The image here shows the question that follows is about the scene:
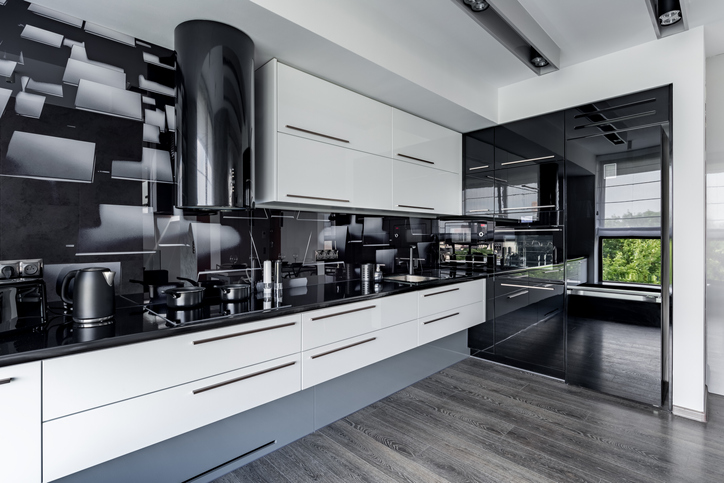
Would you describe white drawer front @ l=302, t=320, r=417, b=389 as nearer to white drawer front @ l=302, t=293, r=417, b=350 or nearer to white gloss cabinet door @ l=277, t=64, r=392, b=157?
white drawer front @ l=302, t=293, r=417, b=350

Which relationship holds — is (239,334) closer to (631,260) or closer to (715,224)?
(631,260)

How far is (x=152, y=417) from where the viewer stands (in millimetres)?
1500

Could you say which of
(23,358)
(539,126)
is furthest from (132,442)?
(539,126)

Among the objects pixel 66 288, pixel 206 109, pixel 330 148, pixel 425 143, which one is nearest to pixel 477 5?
pixel 330 148

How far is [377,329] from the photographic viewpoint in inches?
98.7

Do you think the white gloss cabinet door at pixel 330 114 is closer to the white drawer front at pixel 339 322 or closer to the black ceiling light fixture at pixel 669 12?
the white drawer front at pixel 339 322

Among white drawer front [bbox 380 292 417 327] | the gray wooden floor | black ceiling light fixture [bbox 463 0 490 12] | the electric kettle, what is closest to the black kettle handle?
the electric kettle

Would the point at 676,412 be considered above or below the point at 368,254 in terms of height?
below

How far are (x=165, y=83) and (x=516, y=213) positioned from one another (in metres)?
2.97

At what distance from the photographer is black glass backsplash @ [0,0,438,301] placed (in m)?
1.73

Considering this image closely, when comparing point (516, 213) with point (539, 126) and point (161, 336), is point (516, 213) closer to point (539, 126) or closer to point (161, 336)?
point (539, 126)

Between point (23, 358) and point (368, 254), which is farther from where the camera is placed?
point (368, 254)

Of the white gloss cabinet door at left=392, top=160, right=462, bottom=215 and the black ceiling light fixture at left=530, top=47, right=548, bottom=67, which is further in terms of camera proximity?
the white gloss cabinet door at left=392, top=160, right=462, bottom=215

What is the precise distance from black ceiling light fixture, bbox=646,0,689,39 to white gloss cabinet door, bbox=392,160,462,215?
5.78 ft
